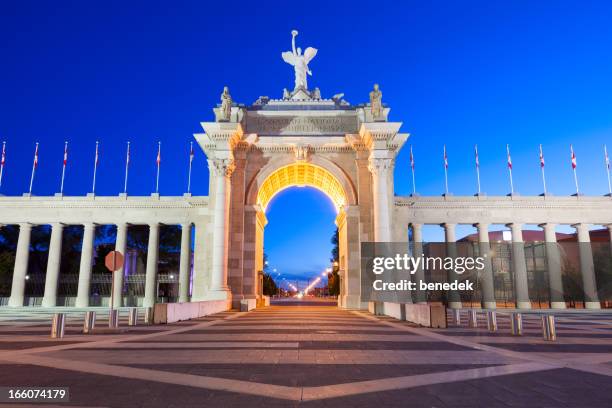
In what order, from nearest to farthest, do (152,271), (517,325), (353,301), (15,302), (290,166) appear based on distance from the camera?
(517,325) < (353,301) < (290,166) < (152,271) < (15,302)

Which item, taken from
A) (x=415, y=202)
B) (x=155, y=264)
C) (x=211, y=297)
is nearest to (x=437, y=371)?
(x=211, y=297)

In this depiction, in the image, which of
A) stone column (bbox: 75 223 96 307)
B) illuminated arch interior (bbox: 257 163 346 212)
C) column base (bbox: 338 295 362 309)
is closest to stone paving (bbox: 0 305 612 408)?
column base (bbox: 338 295 362 309)

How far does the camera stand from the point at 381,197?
4116cm

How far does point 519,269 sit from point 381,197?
20.3 metres

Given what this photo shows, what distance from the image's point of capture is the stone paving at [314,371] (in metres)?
7.22

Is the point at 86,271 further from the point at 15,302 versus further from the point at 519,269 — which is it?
the point at 519,269

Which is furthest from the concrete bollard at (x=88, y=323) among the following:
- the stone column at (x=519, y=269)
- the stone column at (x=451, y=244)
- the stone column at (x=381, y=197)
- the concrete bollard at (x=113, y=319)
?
the stone column at (x=519, y=269)

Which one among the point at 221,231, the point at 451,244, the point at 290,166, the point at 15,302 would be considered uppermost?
the point at 290,166

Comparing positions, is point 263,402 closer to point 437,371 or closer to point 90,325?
point 437,371

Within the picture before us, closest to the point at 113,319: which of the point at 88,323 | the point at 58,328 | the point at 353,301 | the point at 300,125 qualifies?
the point at 88,323

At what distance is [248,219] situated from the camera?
4391 cm

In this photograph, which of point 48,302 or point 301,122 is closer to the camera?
point 301,122

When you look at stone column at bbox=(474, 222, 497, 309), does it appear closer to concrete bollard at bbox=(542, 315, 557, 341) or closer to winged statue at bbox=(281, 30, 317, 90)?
winged statue at bbox=(281, 30, 317, 90)

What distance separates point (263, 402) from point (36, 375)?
5.30m
